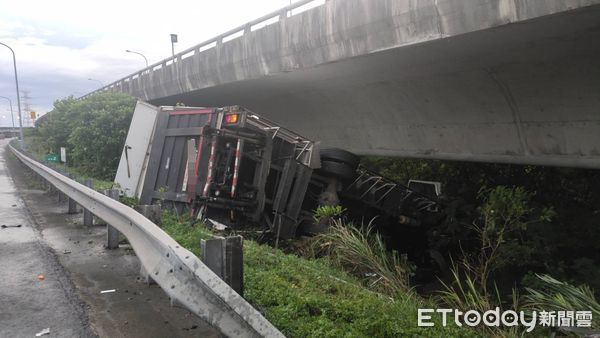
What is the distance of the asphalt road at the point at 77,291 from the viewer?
372cm

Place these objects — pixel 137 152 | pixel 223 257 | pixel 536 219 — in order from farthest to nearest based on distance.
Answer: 1. pixel 137 152
2. pixel 536 219
3. pixel 223 257

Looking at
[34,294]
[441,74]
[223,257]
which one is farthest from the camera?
[441,74]

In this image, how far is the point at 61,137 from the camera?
20.4 metres

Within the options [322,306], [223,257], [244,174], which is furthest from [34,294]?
[244,174]

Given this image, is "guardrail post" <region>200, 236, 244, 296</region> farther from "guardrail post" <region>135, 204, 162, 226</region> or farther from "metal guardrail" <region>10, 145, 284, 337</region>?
"guardrail post" <region>135, 204, 162, 226</region>

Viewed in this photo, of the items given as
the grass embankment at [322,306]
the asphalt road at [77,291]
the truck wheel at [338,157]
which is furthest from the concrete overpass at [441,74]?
the asphalt road at [77,291]

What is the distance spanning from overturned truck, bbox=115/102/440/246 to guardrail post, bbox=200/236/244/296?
4.09 m

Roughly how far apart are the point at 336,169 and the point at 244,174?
71.4 inches

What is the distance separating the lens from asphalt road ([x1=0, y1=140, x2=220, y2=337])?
12.2 feet

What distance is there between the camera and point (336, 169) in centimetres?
856

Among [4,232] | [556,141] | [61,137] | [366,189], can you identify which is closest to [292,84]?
[366,189]

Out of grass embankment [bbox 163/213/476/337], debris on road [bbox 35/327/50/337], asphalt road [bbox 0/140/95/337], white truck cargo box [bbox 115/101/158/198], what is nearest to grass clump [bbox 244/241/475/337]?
grass embankment [bbox 163/213/476/337]

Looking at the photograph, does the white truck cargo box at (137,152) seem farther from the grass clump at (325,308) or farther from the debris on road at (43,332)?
the debris on road at (43,332)

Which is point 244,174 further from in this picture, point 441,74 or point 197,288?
point 197,288
